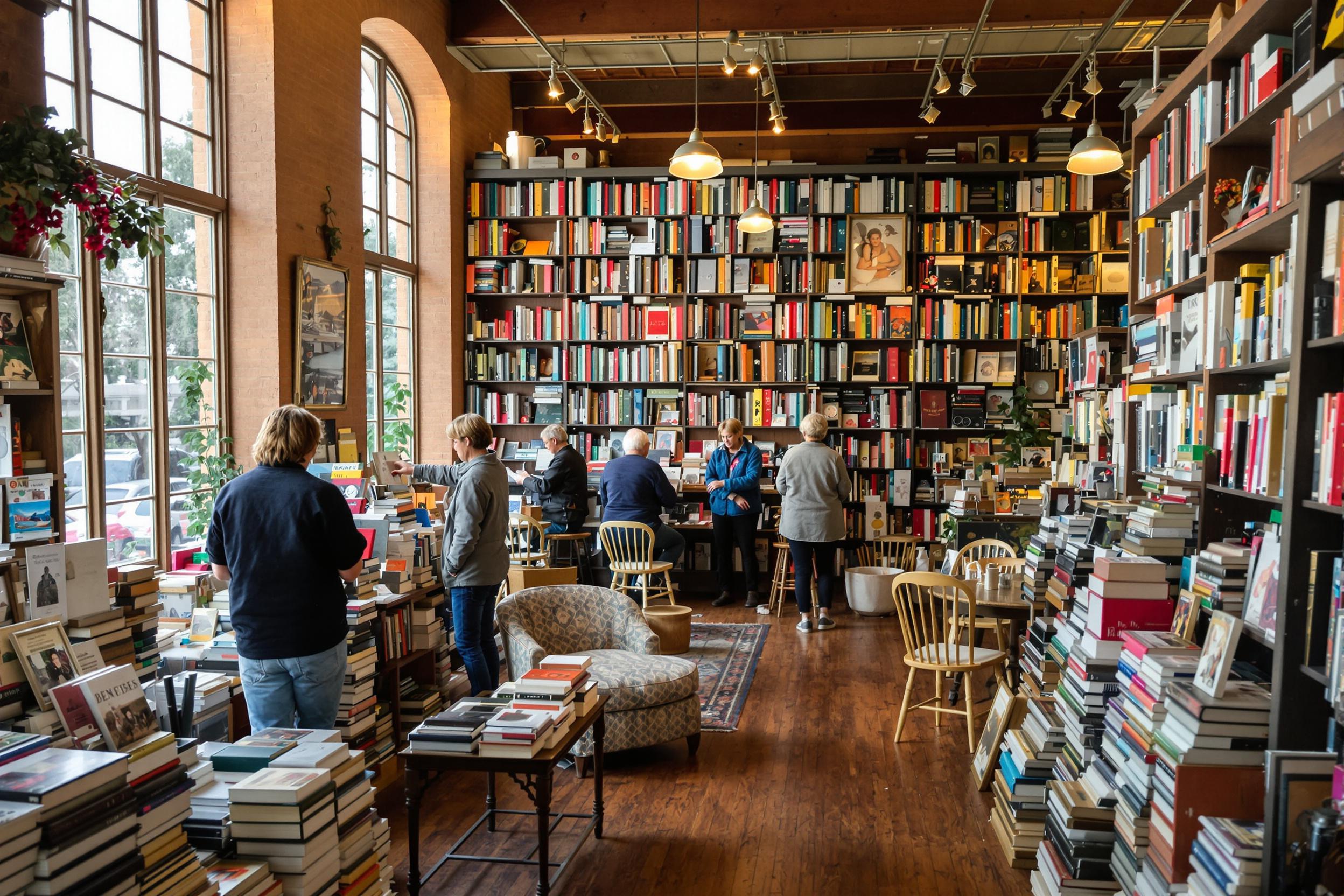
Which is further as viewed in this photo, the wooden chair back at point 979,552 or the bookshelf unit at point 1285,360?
the wooden chair back at point 979,552

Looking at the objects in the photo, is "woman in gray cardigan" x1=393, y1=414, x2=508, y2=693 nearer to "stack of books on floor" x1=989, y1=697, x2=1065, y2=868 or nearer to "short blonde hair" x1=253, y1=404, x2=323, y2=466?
"short blonde hair" x1=253, y1=404, x2=323, y2=466

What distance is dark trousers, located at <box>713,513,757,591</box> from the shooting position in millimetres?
8047

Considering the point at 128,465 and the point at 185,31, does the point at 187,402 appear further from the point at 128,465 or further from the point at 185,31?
the point at 185,31

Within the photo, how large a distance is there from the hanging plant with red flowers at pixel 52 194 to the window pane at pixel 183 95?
2205 millimetres

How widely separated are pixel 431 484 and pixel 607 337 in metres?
2.87

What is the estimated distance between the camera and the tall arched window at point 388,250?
7.61 meters

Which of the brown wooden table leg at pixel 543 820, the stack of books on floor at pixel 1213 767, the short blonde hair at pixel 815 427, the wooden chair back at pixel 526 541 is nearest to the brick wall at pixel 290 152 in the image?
the wooden chair back at pixel 526 541

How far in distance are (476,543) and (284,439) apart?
57.8 inches

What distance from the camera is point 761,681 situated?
5934mm

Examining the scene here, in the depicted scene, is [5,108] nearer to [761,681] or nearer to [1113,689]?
[1113,689]

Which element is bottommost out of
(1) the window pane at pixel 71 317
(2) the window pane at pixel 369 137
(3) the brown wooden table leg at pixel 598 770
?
(3) the brown wooden table leg at pixel 598 770

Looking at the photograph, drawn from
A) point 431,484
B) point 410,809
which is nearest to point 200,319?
point 431,484

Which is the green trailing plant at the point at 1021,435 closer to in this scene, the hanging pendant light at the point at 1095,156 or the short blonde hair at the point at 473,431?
the hanging pendant light at the point at 1095,156

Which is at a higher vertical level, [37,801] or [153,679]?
[37,801]
